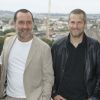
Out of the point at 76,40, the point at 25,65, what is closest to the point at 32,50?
the point at 25,65

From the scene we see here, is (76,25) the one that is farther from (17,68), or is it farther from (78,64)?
(17,68)

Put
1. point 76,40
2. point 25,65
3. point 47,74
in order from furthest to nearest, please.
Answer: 1. point 76,40
2. point 47,74
3. point 25,65

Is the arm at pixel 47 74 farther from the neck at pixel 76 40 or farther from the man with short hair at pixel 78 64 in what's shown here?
the neck at pixel 76 40

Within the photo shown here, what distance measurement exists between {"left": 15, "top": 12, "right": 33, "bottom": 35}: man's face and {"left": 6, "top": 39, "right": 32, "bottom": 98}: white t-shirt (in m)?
0.14

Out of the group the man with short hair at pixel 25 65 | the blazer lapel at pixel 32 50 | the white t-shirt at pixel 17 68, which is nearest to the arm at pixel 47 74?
the man with short hair at pixel 25 65

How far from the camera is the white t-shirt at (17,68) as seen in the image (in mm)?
3787

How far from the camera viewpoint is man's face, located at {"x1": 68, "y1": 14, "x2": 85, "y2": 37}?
153 inches

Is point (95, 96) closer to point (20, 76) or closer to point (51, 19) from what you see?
point (20, 76)

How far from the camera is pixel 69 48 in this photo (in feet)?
13.3

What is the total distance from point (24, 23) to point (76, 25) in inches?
23.3

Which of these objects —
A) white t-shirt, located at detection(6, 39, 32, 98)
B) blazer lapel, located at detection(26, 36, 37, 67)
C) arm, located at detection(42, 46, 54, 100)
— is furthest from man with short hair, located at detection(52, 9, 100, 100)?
white t-shirt, located at detection(6, 39, 32, 98)

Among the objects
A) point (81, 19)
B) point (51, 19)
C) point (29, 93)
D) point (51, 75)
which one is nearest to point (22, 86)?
point (29, 93)

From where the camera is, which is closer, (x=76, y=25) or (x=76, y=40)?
(x=76, y=25)

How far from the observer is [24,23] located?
3787mm
